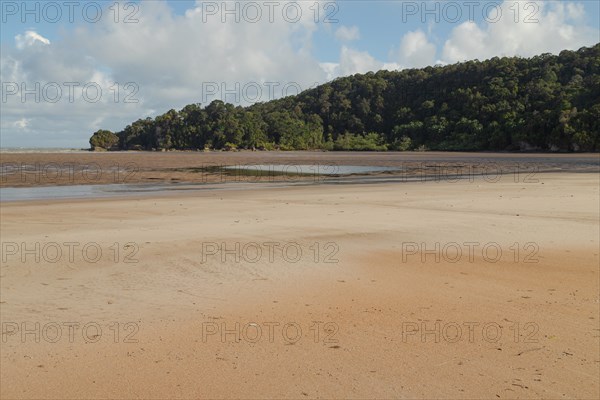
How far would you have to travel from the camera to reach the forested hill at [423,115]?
3164 inches

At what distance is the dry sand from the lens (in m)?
4.55

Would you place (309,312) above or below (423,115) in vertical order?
below

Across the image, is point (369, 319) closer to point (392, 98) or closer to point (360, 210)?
point (360, 210)

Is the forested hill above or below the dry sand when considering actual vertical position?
above

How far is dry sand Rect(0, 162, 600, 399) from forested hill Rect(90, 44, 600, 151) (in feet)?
227

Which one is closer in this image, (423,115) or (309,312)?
(309,312)

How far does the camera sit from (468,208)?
14.8 m

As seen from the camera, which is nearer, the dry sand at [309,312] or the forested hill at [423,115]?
the dry sand at [309,312]

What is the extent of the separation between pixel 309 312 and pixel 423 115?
109 meters

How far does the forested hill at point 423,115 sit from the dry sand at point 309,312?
69.2 m

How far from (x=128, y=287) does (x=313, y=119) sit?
121 metres

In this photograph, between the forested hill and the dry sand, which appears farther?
the forested hill

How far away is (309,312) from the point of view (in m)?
6.16

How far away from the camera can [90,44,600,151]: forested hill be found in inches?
3164
